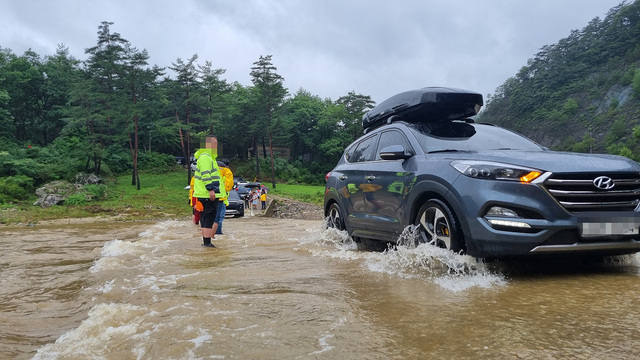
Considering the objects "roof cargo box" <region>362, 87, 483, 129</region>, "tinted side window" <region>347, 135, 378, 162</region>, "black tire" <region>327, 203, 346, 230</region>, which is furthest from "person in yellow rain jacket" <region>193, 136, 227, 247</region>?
"roof cargo box" <region>362, 87, 483, 129</region>

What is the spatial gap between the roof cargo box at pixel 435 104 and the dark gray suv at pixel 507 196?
49 centimetres

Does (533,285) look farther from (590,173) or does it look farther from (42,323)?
(42,323)

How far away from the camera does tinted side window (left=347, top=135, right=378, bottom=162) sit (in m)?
5.27

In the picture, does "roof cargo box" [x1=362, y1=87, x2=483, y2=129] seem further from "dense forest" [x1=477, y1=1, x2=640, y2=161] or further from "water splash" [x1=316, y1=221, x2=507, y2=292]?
"dense forest" [x1=477, y1=1, x2=640, y2=161]

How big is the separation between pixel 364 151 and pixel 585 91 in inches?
4144

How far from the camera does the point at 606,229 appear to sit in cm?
305

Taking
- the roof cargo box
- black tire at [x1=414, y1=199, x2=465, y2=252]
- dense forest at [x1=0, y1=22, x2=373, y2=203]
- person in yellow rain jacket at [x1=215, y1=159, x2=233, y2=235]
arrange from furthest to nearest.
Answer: dense forest at [x1=0, y1=22, x2=373, y2=203] → person in yellow rain jacket at [x1=215, y1=159, x2=233, y2=235] → the roof cargo box → black tire at [x1=414, y1=199, x2=465, y2=252]

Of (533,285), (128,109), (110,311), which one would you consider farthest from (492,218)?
(128,109)

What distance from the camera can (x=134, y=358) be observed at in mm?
1958

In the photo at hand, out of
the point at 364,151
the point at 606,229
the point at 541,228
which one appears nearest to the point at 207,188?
the point at 364,151

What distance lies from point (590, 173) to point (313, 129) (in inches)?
2217

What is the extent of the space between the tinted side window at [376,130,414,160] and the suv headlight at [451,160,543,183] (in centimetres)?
89

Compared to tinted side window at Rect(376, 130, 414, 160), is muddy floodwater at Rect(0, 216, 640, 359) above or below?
below

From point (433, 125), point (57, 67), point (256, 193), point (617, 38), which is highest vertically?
point (617, 38)
